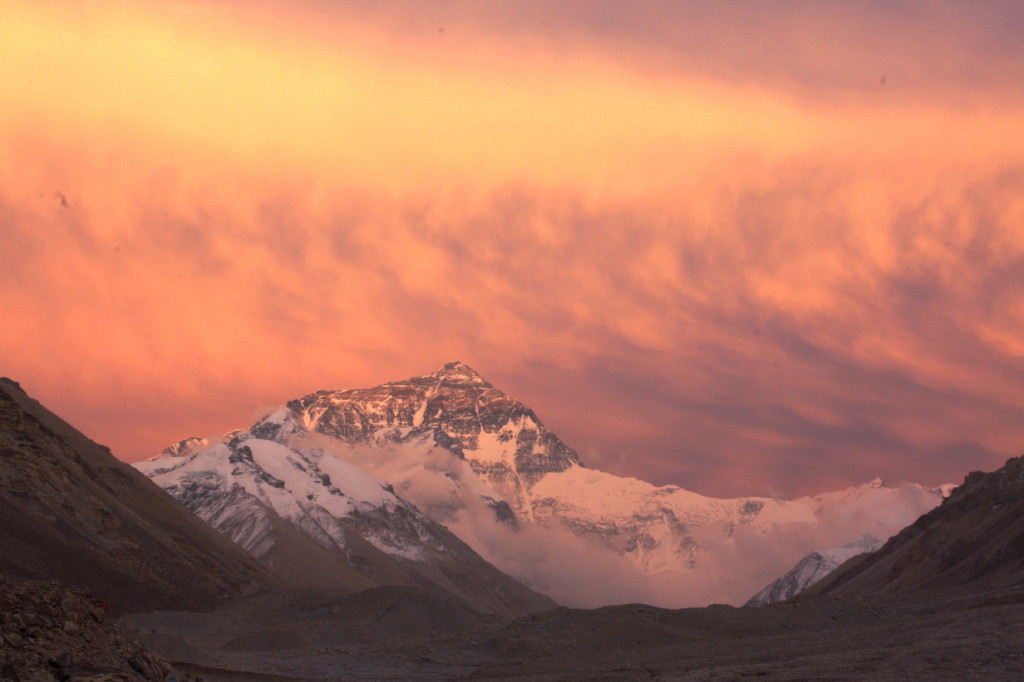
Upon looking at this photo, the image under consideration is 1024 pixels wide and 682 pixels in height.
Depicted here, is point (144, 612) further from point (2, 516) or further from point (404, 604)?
point (404, 604)

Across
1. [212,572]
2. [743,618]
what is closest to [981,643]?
[743,618]

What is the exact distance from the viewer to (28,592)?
41594mm

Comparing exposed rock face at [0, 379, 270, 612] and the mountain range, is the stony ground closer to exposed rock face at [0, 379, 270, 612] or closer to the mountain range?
the mountain range

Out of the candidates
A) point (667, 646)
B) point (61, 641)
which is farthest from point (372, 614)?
point (61, 641)

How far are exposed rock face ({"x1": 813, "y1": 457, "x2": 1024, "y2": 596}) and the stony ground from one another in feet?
102

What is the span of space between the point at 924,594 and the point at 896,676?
5915 cm

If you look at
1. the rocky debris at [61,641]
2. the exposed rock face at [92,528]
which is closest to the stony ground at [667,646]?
the exposed rock face at [92,528]

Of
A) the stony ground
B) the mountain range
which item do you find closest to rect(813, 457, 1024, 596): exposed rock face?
the mountain range

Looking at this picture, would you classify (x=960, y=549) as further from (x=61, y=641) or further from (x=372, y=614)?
(x=61, y=641)

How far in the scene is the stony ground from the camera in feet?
193

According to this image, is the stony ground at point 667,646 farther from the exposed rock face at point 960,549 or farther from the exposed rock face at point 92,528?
the exposed rock face at point 960,549

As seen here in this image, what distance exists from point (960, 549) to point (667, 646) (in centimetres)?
8046

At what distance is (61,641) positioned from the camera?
40.7m

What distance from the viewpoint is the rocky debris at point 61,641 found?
3856 cm
